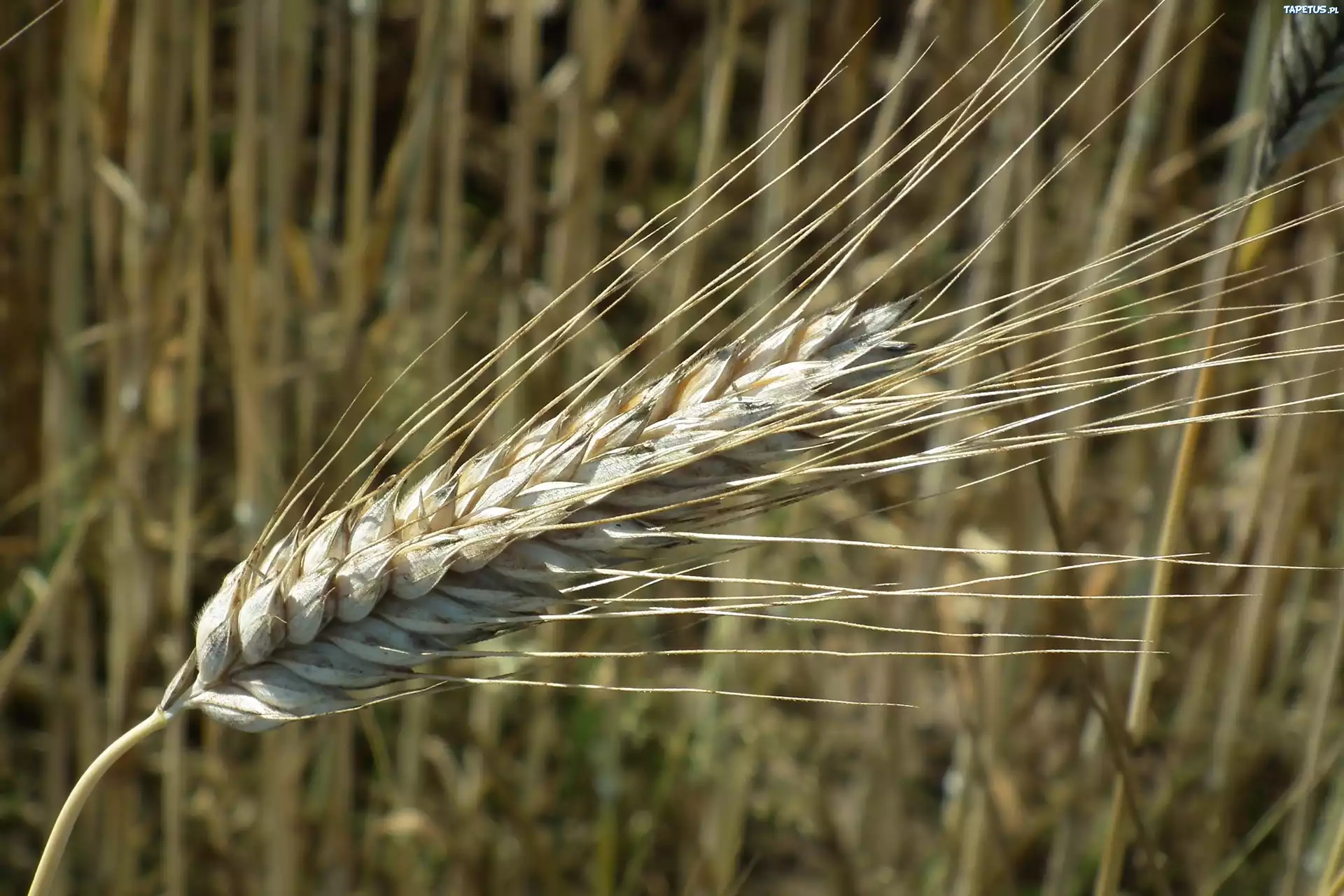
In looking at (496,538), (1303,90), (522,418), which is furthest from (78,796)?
(522,418)

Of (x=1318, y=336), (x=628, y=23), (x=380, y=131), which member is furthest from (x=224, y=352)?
(x=380, y=131)

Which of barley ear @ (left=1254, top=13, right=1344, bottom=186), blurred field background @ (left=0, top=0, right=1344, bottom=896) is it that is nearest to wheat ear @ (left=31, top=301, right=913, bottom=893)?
barley ear @ (left=1254, top=13, right=1344, bottom=186)

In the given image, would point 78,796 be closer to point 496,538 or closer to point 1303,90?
point 496,538

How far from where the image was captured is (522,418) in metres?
1.52

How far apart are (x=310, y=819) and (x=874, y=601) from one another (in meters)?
0.79

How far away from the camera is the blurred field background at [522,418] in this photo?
4.19 feet

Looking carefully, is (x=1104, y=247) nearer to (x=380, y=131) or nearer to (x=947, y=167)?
(x=947, y=167)

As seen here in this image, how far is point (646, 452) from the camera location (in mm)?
565

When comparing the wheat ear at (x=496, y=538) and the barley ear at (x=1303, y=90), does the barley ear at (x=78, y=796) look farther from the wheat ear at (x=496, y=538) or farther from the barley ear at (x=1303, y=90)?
the barley ear at (x=1303, y=90)

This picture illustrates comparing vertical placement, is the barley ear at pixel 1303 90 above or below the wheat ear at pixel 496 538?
above

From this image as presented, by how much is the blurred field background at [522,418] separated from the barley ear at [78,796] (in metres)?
0.61

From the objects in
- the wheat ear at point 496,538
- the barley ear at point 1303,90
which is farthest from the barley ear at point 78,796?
the barley ear at point 1303,90

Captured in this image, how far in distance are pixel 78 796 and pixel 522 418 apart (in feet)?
3.36

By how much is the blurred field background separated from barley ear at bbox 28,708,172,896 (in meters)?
0.61
